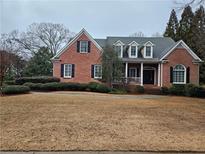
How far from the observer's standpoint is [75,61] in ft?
122

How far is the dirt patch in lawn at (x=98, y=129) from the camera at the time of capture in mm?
8867

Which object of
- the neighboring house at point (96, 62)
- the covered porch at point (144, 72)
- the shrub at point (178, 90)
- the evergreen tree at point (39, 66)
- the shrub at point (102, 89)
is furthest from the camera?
the evergreen tree at point (39, 66)

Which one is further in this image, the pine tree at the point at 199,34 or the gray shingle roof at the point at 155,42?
the gray shingle roof at the point at 155,42

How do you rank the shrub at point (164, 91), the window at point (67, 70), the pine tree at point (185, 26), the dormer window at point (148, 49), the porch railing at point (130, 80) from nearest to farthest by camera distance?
the shrub at point (164, 91) < the porch railing at point (130, 80) < the window at point (67, 70) < the dormer window at point (148, 49) < the pine tree at point (185, 26)

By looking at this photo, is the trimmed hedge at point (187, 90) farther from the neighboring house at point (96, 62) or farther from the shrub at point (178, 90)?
the neighboring house at point (96, 62)

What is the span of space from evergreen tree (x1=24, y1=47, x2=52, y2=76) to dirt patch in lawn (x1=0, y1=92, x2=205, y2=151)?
3249 cm

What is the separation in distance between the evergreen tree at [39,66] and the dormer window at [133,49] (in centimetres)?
1519

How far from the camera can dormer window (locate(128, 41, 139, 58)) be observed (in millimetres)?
39031

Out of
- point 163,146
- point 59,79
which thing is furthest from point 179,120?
point 59,79

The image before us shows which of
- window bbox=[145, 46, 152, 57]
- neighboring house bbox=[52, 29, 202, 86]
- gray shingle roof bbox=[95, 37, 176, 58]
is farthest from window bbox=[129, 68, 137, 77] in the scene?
gray shingle roof bbox=[95, 37, 176, 58]

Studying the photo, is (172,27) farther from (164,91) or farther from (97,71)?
(164,91)

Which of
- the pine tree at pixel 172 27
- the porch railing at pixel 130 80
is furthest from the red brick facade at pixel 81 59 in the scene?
the pine tree at pixel 172 27

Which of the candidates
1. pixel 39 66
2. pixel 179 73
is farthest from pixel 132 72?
pixel 39 66

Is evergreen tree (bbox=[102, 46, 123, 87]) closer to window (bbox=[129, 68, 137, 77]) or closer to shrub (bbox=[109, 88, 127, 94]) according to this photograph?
shrub (bbox=[109, 88, 127, 94])
